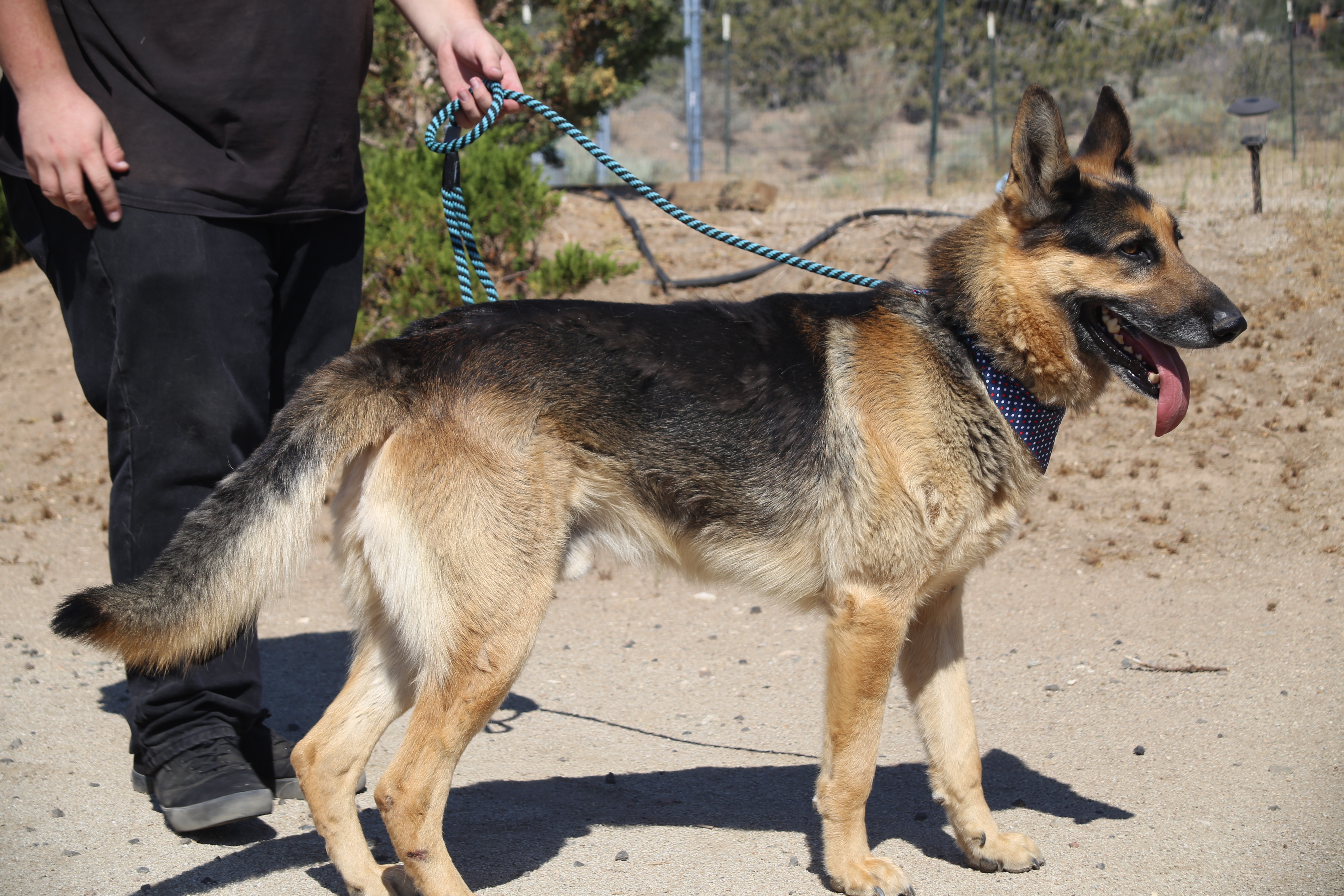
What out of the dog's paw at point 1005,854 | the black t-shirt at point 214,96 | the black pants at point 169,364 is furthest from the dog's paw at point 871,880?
the black t-shirt at point 214,96

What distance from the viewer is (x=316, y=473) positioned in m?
2.76

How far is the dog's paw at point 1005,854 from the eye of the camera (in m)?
3.20

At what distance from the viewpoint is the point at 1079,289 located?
3164 mm

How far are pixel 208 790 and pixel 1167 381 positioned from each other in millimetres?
3236

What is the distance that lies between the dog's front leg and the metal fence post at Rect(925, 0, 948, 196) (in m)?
9.58

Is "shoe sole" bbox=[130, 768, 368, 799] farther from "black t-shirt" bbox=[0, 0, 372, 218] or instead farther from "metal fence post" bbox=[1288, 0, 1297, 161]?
"metal fence post" bbox=[1288, 0, 1297, 161]

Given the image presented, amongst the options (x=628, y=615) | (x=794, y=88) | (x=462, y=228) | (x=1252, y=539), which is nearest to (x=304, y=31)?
(x=462, y=228)

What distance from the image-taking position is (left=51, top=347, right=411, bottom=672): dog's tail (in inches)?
99.8


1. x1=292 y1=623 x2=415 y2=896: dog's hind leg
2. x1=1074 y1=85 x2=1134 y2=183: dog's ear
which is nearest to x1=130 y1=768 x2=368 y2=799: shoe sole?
x1=292 y1=623 x2=415 y2=896: dog's hind leg

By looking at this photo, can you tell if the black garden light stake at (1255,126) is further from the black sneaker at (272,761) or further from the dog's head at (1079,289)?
the black sneaker at (272,761)

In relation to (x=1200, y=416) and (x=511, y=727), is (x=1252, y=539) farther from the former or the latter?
(x=511, y=727)

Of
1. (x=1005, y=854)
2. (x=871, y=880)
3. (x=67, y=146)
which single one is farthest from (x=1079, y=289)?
(x=67, y=146)

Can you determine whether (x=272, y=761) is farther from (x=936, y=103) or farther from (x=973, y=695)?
(x=936, y=103)

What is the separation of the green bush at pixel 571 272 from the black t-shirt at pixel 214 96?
5.10 meters
